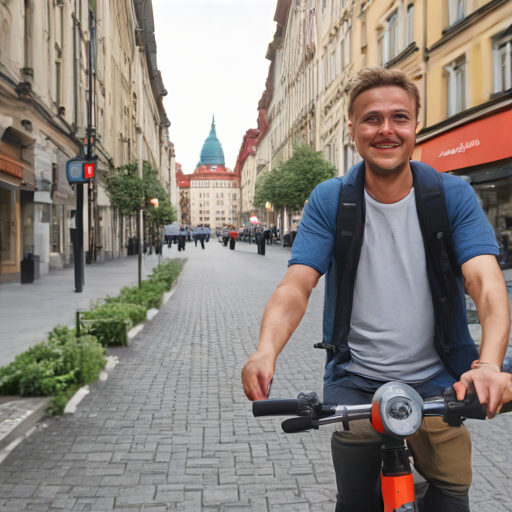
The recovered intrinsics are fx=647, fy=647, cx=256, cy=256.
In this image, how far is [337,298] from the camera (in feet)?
6.72

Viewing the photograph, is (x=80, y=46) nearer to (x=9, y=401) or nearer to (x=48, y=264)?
(x=48, y=264)

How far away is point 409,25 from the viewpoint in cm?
2278

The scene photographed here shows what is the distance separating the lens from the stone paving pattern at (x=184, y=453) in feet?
11.1

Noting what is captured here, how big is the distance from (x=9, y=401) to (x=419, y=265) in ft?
13.2

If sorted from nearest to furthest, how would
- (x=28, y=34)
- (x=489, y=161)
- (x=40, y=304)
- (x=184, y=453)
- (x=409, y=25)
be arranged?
(x=184, y=453)
(x=40, y=304)
(x=489, y=161)
(x=28, y=34)
(x=409, y=25)

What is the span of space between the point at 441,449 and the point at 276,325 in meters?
0.58

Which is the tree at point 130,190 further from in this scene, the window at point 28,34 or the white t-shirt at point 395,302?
the white t-shirt at point 395,302

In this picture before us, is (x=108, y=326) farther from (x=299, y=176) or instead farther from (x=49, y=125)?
(x=299, y=176)

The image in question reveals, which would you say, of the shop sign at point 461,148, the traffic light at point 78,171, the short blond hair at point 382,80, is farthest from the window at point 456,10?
the short blond hair at point 382,80

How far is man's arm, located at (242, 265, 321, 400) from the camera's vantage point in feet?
5.43

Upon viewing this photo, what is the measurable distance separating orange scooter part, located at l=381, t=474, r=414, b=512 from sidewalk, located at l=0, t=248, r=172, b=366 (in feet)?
18.0

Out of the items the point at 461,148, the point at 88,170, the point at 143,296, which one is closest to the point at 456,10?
the point at 461,148

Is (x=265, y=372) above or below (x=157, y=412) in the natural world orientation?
above

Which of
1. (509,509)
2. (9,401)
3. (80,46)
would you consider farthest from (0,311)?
(80,46)
